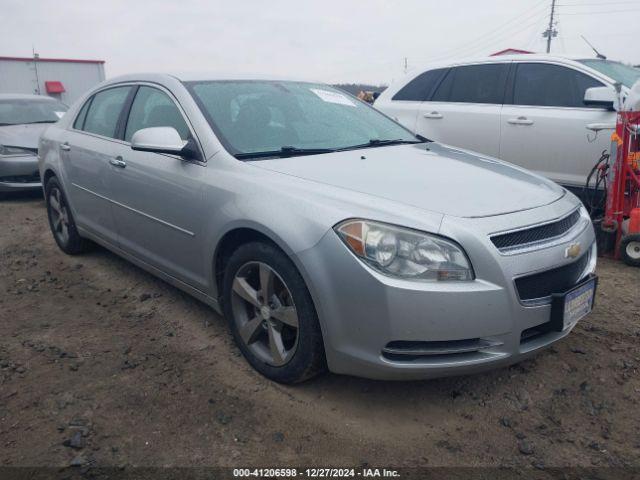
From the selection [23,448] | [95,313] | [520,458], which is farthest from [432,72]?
[23,448]

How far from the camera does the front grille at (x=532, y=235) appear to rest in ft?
7.79

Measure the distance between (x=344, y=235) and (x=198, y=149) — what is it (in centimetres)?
120

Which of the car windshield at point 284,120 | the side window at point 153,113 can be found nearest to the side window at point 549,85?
the car windshield at point 284,120

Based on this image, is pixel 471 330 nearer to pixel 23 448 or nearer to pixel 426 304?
pixel 426 304

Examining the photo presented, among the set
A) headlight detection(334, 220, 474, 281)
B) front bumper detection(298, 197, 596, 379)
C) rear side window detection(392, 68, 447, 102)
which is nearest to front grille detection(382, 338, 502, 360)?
front bumper detection(298, 197, 596, 379)

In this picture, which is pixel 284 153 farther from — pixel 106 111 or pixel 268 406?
pixel 106 111

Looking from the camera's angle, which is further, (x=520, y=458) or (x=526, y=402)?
(x=526, y=402)

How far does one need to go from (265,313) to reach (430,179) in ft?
3.48

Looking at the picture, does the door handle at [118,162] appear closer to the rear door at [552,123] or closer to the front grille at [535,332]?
the front grille at [535,332]

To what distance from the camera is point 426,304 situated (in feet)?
7.46

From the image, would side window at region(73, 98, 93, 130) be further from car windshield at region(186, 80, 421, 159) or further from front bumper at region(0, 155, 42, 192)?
Result: front bumper at region(0, 155, 42, 192)

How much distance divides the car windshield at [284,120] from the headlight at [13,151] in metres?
5.76

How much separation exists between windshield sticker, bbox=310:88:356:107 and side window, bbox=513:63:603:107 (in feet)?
8.08

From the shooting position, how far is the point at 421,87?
6500mm
